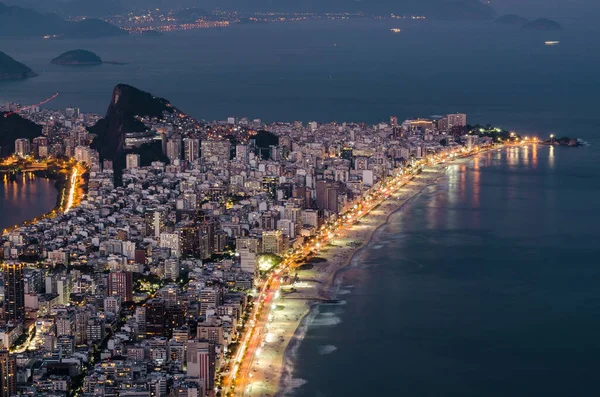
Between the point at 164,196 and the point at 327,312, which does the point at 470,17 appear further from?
the point at 327,312

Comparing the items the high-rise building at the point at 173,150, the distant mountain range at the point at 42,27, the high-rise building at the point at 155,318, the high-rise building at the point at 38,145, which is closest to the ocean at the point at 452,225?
the high-rise building at the point at 155,318

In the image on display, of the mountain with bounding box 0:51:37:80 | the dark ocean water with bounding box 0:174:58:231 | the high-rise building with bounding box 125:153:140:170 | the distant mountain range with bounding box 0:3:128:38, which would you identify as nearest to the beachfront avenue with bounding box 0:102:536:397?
the high-rise building with bounding box 125:153:140:170

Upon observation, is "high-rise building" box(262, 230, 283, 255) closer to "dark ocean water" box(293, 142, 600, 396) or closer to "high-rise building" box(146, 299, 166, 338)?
"dark ocean water" box(293, 142, 600, 396)

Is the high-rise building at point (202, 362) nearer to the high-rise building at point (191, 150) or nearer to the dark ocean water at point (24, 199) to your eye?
the dark ocean water at point (24, 199)

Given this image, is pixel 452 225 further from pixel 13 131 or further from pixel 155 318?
pixel 13 131

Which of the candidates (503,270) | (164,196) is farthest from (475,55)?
(503,270)

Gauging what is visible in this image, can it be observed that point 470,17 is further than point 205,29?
Yes
